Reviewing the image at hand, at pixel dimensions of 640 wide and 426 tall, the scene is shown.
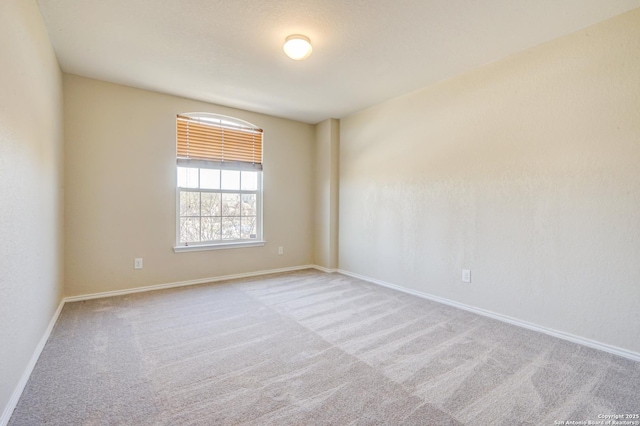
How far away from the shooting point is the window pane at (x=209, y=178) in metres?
4.19

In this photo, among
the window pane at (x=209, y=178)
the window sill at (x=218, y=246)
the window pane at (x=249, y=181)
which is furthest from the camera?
the window pane at (x=249, y=181)

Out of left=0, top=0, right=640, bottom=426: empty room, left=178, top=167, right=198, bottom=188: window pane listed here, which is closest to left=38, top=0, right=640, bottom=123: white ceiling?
left=0, top=0, right=640, bottom=426: empty room

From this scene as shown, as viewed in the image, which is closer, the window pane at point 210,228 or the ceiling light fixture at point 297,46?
the ceiling light fixture at point 297,46

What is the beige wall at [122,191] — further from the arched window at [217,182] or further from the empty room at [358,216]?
the arched window at [217,182]

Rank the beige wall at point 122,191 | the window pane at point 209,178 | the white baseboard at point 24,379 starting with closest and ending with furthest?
the white baseboard at point 24,379
the beige wall at point 122,191
the window pane at point 209,178

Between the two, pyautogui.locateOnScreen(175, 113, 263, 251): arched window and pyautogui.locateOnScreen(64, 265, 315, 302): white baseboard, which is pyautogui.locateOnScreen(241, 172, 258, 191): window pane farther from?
pyautogui.locateOnScreen(64, 265, 315, 302): white baseboard

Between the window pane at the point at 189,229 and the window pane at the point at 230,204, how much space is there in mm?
420

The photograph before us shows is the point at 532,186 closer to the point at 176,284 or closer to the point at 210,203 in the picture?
the point at 210,203

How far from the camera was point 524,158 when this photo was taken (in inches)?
107

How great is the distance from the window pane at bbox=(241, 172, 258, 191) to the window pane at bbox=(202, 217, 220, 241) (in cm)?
64

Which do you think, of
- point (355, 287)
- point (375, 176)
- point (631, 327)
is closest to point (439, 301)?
point (355, 287)

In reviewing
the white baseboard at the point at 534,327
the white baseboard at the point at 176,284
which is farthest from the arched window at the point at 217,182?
the white baseboard at the point at 534,327

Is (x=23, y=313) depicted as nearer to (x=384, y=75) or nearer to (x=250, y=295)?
(x=250, y=295)

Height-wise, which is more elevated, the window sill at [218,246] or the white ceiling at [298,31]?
the white ceiling at [298,31]
